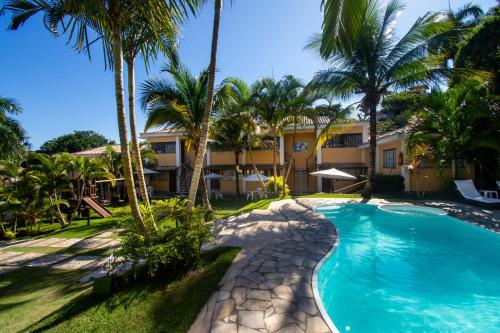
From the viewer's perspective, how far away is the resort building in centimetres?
2173

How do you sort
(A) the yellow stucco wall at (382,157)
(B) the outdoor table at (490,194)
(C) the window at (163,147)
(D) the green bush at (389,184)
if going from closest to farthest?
(B) the outdoor table at (490,194) < (D) the green bush at (389,184) < (A) the yellow stucco wall at (382,157) < (C) the window at (163,147)

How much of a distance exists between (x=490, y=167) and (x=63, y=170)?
71.8 ft

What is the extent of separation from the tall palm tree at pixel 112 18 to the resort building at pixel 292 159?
1502cm

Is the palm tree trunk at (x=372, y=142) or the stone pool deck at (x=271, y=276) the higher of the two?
the palm tree trunk at (x=372, y=142)

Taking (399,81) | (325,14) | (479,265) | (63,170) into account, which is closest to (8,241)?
(63,170)

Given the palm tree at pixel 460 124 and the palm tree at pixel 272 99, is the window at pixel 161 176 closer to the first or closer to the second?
the palm tree at pixel 272 99

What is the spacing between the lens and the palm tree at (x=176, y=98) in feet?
31.5

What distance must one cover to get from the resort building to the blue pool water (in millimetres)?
11523

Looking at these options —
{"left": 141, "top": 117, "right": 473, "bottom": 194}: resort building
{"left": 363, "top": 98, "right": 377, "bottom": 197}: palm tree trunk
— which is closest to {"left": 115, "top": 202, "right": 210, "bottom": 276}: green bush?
{"left": 363, "top": 98, "right": 377, "bottom": 197}: palm tree trunk

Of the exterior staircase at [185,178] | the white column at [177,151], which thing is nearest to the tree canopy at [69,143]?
the white column at [177,151]

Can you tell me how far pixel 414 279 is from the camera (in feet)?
19.2

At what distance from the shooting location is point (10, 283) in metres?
5.93

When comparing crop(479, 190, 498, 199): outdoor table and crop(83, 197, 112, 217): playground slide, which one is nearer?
crop(479, 190, 498, 199): outdoor table

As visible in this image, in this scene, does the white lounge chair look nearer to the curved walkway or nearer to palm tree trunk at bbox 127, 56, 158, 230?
the curved walkway
